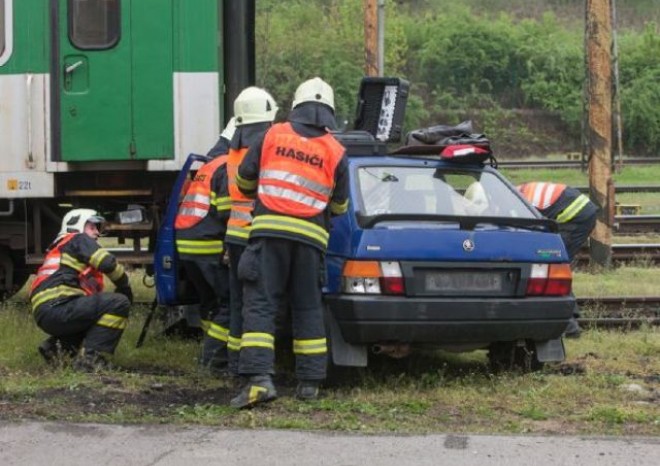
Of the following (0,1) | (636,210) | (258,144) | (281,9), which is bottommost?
(636,210)

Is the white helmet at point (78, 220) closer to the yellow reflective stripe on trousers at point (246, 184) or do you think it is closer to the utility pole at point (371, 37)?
the yellow reflective stripe on trousers at point (246, 184)

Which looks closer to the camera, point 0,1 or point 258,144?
point 258,144

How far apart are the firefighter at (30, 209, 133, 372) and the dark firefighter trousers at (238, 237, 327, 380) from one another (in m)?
1.33

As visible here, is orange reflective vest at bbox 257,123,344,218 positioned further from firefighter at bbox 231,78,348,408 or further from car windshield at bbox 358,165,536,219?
car windshield at bbox 358,165,536,219

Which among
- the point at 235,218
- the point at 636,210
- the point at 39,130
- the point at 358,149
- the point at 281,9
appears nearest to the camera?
the point at 235,218

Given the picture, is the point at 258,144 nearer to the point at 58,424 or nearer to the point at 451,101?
the point at 58,424

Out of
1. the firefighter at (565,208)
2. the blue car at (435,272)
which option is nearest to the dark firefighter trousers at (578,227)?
the firefighter at (565,208)

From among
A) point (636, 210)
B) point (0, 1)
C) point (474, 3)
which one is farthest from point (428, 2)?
point (0, 1)

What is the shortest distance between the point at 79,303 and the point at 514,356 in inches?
116

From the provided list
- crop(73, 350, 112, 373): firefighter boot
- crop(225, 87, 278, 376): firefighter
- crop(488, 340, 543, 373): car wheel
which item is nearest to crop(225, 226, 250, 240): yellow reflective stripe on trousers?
crop(225, 87, 278, 376): firefighter

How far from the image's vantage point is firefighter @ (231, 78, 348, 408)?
20.0ft

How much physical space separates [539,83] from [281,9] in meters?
15.2

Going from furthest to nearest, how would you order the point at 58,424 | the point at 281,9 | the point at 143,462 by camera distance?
the point at 281,9
the point at 58,424
the point at 143,462

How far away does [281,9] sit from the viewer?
5741 cm
